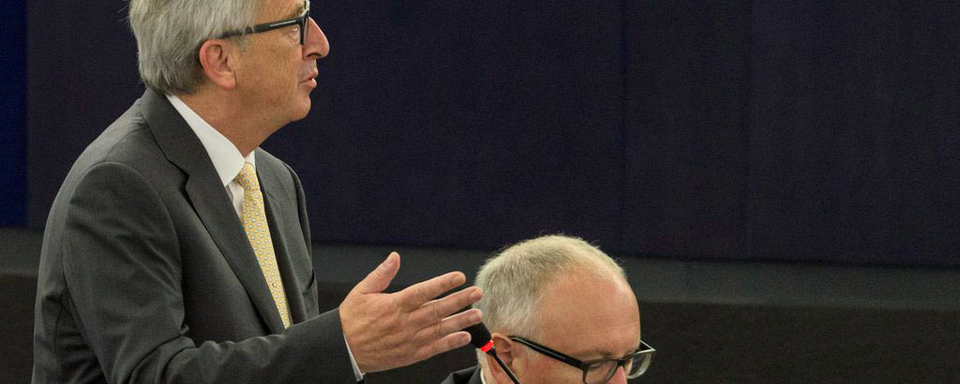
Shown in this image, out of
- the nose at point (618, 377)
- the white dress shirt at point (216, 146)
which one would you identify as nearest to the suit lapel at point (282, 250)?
the white dress shirt at point (216, 146)

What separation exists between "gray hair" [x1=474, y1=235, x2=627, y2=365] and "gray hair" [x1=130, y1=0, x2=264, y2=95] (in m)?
0.55

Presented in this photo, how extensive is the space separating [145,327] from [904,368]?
6.36ft

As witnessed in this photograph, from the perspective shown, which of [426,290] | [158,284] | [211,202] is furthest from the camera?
[211,202]

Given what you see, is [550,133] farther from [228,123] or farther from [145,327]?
[145,327]

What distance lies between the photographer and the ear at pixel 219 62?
153 centimetres

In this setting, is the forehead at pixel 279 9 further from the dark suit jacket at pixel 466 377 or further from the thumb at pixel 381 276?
the dark suit jacket at pixel 466 377

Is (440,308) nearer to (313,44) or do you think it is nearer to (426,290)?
(426,290)

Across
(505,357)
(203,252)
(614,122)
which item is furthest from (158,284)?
(614,122)

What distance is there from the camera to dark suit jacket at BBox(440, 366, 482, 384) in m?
1.82

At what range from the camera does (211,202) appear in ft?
4.98

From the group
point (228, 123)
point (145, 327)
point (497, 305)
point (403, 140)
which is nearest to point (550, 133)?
point (403, 140)

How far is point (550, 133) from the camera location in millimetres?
3033

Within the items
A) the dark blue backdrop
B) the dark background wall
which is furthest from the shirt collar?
the dark blue backdrop

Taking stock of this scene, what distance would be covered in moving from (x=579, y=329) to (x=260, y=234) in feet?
1.55
